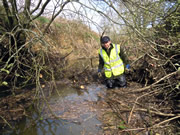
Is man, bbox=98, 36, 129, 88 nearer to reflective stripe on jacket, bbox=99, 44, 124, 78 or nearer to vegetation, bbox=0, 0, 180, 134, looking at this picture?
reflective stripe on jacket, bbox=99, 44, 124, 78

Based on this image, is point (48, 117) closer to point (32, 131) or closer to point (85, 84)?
point (32, 131)

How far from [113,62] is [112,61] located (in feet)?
0.16

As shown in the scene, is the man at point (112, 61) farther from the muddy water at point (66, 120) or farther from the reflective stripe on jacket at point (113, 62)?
the muddy water at point (66, 120)

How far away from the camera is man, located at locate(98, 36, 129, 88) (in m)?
4.56

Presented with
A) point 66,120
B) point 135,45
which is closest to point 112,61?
point 135,45

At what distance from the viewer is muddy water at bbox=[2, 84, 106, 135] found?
9.36 feet

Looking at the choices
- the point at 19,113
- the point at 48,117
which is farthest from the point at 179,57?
the point at 19,113

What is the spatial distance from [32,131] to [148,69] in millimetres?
3680

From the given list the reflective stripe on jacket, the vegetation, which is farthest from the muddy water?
the reflective stripe on jacket

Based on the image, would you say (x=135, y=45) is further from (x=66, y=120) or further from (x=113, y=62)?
(x=66, y=120)

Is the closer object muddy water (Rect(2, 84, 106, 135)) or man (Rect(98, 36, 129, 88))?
muddy water (Rect(2, 84, 106, 135))

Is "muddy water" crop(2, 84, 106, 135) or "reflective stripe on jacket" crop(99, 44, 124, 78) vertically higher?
"reflective stripe on jacket" crop(99, 44, 124, 78)

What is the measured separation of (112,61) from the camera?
15.1 feet

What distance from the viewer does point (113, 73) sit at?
15.7 feet
